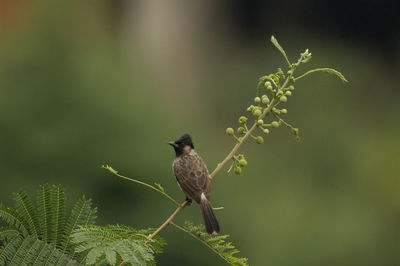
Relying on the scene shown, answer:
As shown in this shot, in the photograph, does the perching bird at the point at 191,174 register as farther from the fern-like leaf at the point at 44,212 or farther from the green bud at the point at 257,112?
the fern-like leaf at the point at 44,212

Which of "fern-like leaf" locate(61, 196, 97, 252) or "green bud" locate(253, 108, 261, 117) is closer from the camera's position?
"fern-like leaf" locate(61, 196, 97, 252)

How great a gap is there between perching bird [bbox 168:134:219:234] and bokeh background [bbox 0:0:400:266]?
6.29m

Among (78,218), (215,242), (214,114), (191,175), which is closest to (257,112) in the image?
(215,242)

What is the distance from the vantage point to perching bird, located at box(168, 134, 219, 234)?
407cm

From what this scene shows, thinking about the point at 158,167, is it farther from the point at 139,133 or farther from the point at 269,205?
the point at 269,205

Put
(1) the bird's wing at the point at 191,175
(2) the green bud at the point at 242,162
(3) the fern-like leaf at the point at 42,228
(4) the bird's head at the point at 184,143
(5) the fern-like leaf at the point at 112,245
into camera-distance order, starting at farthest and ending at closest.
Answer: (1) the bird's wing at the point at 191,175 < (4) the bird's head at the point at 184,143 < (2) the green bud at the point at 242,162 < (3) the fern-like leaf at the point at 42,228 < (5) the fern-like leaf at the point at 112,245

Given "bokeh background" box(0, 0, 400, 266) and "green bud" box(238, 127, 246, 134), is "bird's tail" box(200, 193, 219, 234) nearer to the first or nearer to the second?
"green bud" box(238, 127, 246, 134)

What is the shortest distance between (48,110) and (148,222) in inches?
73.3

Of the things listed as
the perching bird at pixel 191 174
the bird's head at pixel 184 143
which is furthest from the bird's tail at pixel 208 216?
the bird's head at pixel 184 143

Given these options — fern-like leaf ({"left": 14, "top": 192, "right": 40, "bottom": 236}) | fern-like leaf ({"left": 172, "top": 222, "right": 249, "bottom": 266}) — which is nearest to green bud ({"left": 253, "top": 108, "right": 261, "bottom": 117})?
fern-like leaf ({"left": 172, "top": 222, "right": 249, "bottom": 266})

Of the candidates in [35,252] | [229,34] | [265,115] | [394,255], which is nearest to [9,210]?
[35,252]

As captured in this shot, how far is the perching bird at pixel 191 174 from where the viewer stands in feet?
13.4

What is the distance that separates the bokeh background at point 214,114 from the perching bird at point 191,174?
629cm

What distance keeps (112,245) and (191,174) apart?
7.40 ft
